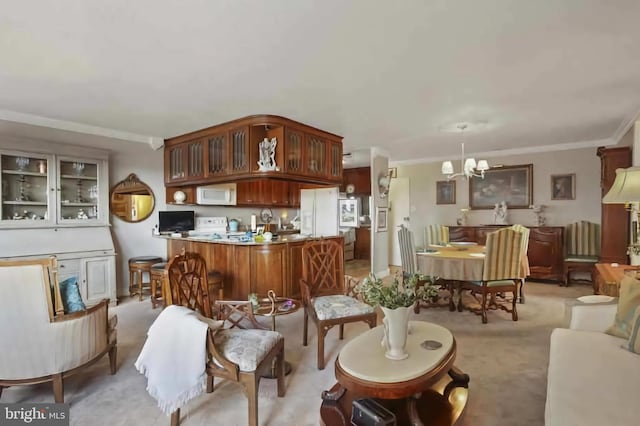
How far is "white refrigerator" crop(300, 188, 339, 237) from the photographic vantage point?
6906 mm

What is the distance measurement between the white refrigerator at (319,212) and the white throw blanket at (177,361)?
496 centimetres

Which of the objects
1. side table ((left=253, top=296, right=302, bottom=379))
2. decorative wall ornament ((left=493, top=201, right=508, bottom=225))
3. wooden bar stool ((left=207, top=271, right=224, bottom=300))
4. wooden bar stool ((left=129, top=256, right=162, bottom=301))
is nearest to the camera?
side table ((left=253, top=296, right=302, bottom=379))

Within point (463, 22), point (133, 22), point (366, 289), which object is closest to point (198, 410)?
point (366, 289)

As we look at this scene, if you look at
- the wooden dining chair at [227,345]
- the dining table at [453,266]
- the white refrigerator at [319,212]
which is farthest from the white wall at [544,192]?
the wooden dining chair at [227,345]

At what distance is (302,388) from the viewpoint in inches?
91.9

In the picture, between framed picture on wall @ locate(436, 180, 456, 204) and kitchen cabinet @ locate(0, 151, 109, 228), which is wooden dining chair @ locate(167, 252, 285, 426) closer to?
kitchen cabinet @ locate(0, 151, 109, 228)

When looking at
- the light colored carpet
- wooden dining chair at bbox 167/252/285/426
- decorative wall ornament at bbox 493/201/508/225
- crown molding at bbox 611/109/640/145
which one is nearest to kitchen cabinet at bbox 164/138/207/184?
the light colored carpet

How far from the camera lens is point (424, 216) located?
7.00 m

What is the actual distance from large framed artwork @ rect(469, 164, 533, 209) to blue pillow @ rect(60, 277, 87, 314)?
6237 mm

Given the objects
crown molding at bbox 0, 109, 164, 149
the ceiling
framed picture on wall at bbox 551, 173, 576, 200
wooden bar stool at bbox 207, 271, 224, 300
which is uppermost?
the ceiling

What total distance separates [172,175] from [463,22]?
172 inches

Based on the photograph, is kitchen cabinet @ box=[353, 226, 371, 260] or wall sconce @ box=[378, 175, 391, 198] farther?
kitchen cabinet @ box=[353, 226, 371, 260]

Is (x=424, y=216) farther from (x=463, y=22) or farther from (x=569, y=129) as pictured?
(x=463, y=22)

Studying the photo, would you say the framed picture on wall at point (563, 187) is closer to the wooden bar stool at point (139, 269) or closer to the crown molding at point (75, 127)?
the crown molding at point (75, 127)
